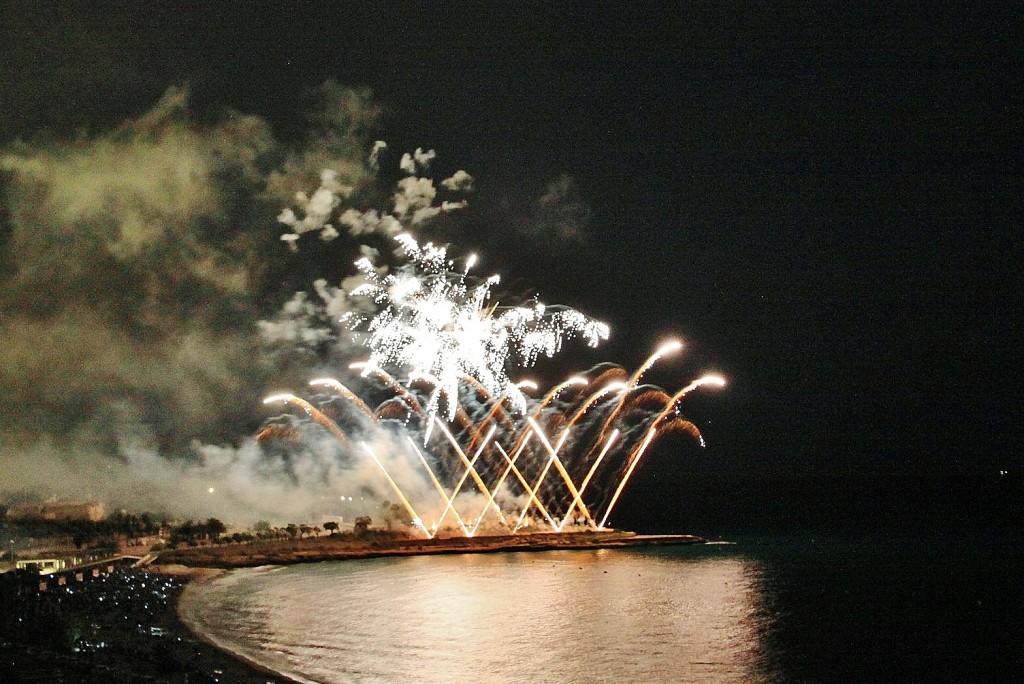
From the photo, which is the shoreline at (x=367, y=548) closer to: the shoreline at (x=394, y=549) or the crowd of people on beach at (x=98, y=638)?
the shoreline at (x=394, y=549)

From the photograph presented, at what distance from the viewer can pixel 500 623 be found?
82.0 feet

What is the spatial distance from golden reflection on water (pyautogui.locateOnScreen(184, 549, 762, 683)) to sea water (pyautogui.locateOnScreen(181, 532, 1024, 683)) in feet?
0.25

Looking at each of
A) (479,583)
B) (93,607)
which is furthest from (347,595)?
(93,607)

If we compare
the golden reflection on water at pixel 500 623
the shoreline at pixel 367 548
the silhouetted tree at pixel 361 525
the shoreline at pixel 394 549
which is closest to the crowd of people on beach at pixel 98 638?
the golden reflection on water at pixel 500 623

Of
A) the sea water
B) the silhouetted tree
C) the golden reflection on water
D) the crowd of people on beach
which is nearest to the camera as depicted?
the crowd of people on beach

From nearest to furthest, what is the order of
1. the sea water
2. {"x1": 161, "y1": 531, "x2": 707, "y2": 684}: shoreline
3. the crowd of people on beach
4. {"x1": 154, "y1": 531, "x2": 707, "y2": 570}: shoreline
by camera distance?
1. the crowd of people on beach
2. the sea water
3. {"x1": 161, "y1": 531, "x2": 707, "y2": 684}: shoreline
4. {"x1": 154, "y1": 531, "x2": 707, "y2": 570}: shoreline

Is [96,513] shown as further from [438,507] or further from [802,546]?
[802,546]

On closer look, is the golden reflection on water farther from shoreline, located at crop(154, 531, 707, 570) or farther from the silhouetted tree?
the silhouetted tree

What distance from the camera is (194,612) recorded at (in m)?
27.0

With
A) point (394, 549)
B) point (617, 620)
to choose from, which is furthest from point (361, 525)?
point (617, 620)

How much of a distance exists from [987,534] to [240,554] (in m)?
69.4

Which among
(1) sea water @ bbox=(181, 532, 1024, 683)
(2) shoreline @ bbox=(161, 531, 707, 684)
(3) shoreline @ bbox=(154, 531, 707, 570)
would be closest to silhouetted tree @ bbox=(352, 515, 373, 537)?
(3) shoreline @ bbox=(154, 531, 707, 570)

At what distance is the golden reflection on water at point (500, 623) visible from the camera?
1898 centimetres

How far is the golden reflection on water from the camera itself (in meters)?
19.0
